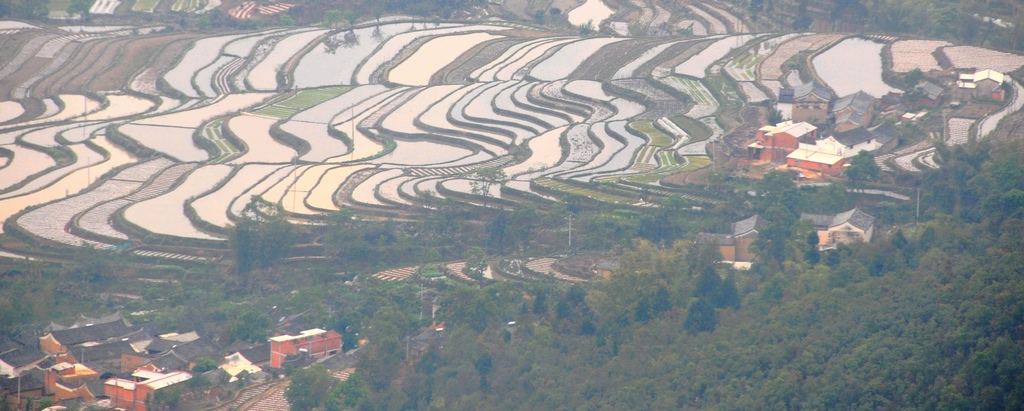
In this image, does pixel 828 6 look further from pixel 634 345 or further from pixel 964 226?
pixel 634 345

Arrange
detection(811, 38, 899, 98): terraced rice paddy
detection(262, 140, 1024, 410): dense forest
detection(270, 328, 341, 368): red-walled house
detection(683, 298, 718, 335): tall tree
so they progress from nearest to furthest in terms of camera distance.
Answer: detection(262, 140, 1024, 410): dense forest, detection(683, 298, 718, 335): tall tree, detection(270, 328, 341, 368): red-walled house, detection(811, 38, 899, 98): terraced rice paddy

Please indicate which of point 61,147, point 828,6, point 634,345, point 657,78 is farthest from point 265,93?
point 634,345

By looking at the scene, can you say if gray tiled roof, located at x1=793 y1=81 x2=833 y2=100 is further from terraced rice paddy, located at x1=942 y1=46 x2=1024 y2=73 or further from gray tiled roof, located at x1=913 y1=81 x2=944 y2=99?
terraced rice paddy, located at x1=942 y1=46 x2=1024 y2=73

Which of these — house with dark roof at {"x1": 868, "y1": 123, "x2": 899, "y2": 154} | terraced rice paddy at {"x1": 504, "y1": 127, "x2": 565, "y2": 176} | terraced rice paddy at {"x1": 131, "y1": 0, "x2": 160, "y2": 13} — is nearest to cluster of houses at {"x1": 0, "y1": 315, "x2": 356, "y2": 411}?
terraced rice paddy at {"x1": 504, "y1": 127, "x2": 565, "y2": 176}

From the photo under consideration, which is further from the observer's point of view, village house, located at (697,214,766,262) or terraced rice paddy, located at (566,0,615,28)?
terraced rice paddy, located at (566,0,615,28)

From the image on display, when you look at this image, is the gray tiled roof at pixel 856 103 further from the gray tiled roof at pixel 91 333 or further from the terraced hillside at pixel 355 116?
the gray tiled roof at pixel 91 333

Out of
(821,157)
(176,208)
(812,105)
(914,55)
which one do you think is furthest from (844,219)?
(914,55)
